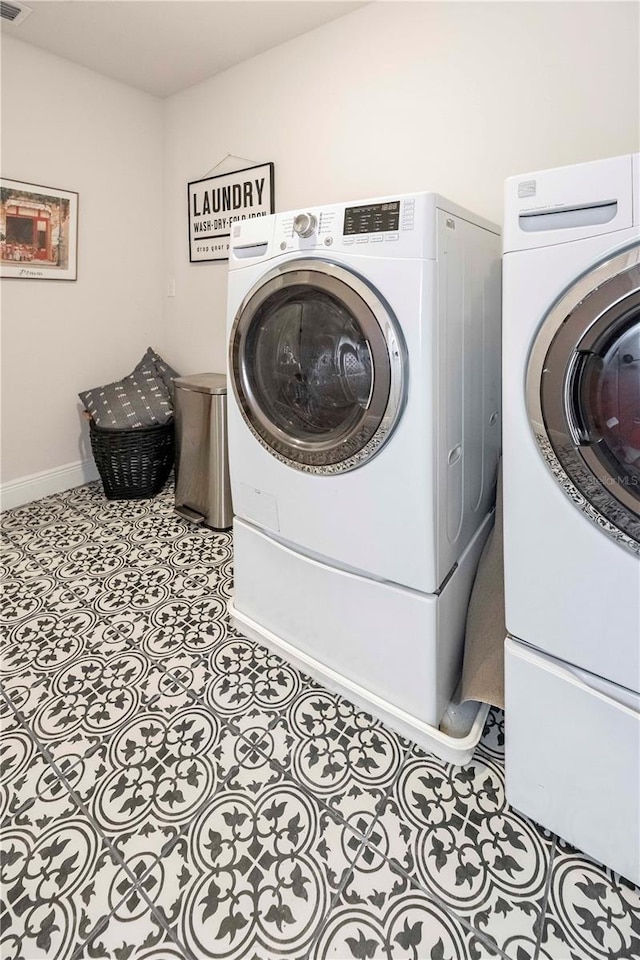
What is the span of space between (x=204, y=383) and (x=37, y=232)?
48.7 inches

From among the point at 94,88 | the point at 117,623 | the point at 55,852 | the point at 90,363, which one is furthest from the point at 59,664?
the point at 94,88

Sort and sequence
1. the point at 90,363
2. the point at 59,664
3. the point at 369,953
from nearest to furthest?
1. the point at 369,953
2. the point at 59,664
3. the point at 90,363

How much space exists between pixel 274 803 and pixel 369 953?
1.15ft

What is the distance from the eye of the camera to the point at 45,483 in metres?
2.97

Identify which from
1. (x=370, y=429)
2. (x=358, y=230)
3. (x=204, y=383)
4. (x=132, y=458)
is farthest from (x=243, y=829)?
(x=132, y=458)

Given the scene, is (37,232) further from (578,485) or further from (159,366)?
(578,485)

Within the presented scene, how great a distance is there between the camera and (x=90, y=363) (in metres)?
3.06

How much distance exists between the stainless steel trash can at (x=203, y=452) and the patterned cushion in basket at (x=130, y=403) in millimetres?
161

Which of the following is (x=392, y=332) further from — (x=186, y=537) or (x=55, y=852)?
(x=186, y=537)

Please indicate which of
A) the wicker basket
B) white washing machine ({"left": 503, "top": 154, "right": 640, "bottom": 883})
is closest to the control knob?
white washing machine ({"left": 503, "top": 154, "right": 640, "bottom": 883})

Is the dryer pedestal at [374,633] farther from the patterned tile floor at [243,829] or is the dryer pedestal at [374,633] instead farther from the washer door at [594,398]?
the washer door at [594,398]

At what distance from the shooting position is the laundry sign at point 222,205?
2652 mm

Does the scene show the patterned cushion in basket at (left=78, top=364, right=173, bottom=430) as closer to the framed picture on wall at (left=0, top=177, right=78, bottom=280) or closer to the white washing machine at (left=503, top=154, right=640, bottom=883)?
the framed picture on wall at (left=0, top=177, right=78, bottom=280)

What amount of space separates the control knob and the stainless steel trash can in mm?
1236
